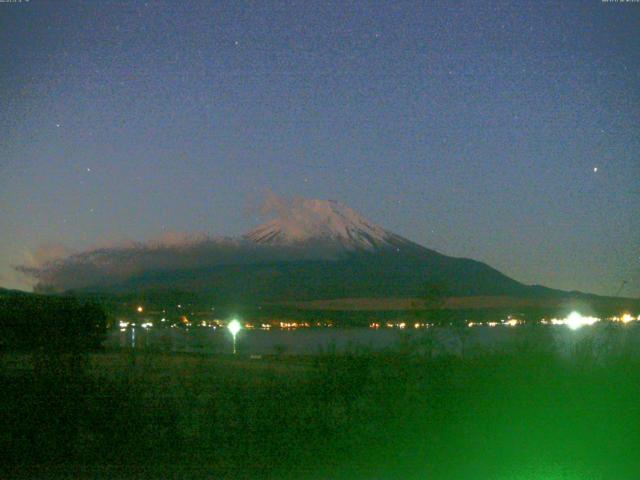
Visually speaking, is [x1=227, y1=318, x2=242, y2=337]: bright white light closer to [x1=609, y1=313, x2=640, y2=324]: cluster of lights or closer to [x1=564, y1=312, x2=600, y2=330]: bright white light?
[x1=564, y1=312, x2=600, y2=330]: bright white light

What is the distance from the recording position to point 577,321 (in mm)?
20562

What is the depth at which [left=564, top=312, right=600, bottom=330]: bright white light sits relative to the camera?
19.8 m

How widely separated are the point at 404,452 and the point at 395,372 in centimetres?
269

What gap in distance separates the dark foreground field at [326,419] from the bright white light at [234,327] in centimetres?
1249

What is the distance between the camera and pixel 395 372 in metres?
14.5

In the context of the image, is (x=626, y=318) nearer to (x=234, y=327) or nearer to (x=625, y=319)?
(x=625, y=319)

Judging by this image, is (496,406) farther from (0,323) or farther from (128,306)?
(128,306)

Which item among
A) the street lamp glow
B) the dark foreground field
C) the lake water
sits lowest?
the dark foreground field

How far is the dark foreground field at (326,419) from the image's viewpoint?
11047 millimetres

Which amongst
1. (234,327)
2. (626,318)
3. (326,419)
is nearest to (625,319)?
(626,318)

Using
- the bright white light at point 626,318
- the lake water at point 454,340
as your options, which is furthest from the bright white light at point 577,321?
the bright white light at point 626,318

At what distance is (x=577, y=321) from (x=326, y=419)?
9.85 m

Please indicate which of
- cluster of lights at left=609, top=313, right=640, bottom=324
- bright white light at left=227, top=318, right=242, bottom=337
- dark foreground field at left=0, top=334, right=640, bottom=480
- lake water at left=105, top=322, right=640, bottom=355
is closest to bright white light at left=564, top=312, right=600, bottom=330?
lake water at left=105, top=322, right=640, bottom=355

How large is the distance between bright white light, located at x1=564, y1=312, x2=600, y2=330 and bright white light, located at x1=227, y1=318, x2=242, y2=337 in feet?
36.9
